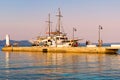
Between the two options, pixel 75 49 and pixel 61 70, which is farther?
pixel 75 49

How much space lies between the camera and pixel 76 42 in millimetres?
139875

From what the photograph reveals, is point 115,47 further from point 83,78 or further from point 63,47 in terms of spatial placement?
point 83,78

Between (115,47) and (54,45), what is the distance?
30.3 meters

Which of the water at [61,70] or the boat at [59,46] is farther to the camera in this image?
the boat at [59,46]

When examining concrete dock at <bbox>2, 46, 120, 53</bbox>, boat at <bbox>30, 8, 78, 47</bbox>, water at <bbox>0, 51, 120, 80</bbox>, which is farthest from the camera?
boat at <bbox>30, 8, 78, 47</bbox>

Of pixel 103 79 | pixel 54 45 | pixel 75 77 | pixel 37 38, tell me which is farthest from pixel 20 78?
pixel 37 38

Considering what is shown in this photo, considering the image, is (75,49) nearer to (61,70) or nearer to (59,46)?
(59,46)

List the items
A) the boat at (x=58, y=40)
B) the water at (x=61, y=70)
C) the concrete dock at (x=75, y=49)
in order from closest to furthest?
the water at (x=61, y=70) < the concrete dock at (x=75, y=49) < the boat at (x=58, y=40)

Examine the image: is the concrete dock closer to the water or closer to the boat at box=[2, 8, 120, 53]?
the boat at box=[2, 8, 120, 53]

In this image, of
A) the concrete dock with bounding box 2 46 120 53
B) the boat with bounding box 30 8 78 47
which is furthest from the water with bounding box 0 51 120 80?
the boat with bounding box 30 8 78 47

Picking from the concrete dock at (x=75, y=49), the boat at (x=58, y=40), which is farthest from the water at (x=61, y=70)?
the boat at (x=58, y=40)

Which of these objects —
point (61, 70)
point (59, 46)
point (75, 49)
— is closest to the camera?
point (61, 70)

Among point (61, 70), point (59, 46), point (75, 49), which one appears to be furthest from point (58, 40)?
point (61, 70)

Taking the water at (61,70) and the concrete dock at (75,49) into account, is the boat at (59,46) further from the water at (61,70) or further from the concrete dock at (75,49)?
the water at (61,70)
